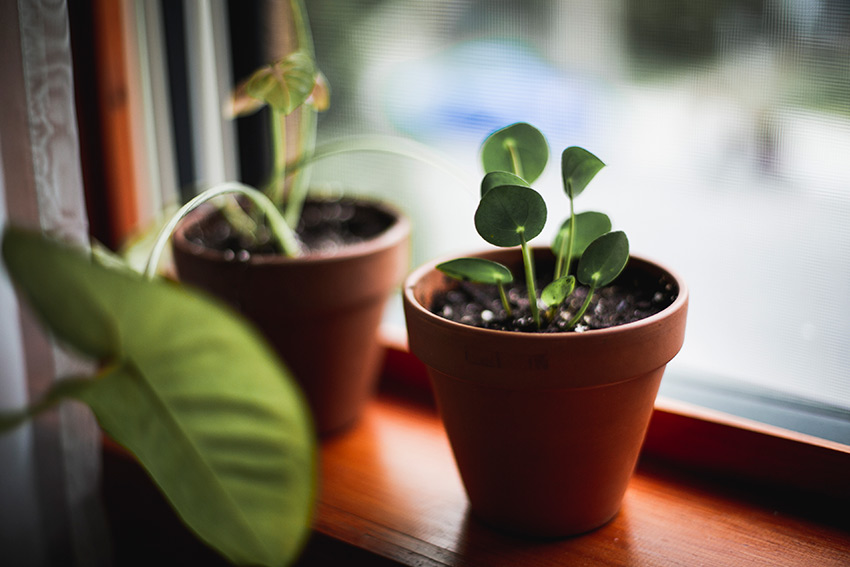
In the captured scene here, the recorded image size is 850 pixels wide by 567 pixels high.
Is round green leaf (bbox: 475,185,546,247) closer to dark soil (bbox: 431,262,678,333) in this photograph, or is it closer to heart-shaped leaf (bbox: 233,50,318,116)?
dark soil (bbox: 431,262,678,333)

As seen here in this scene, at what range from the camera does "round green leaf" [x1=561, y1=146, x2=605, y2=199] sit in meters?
0.56

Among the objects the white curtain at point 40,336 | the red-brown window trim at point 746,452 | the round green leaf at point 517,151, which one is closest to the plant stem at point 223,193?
the white curtain at point 40,336

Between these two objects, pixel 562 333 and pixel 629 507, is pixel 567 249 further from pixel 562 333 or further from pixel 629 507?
pixel 629 507

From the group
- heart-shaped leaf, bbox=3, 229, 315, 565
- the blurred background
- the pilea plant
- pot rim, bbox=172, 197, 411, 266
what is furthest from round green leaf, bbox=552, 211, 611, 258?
heart-shaped leaf, bbox=3, 229, 315, 565

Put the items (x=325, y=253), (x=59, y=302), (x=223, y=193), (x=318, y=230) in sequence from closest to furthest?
(x=59, y=302) < (x=223, y=193) < (x=325, y=253) < (x=318, y=230)

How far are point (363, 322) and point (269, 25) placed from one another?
457 mm

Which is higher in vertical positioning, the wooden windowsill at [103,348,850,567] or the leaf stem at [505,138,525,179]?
the leaf stem at [505,138,525,179]

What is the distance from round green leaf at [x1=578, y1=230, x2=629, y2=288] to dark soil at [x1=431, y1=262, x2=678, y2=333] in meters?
0.05

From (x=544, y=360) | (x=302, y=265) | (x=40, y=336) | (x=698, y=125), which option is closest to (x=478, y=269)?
(x=544, y=360)

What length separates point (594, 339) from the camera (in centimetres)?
54

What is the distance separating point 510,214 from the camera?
1.83ft

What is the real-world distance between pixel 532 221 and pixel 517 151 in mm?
86

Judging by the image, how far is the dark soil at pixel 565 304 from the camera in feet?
2.05

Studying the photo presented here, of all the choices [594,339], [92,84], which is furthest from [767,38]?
[92,84]
